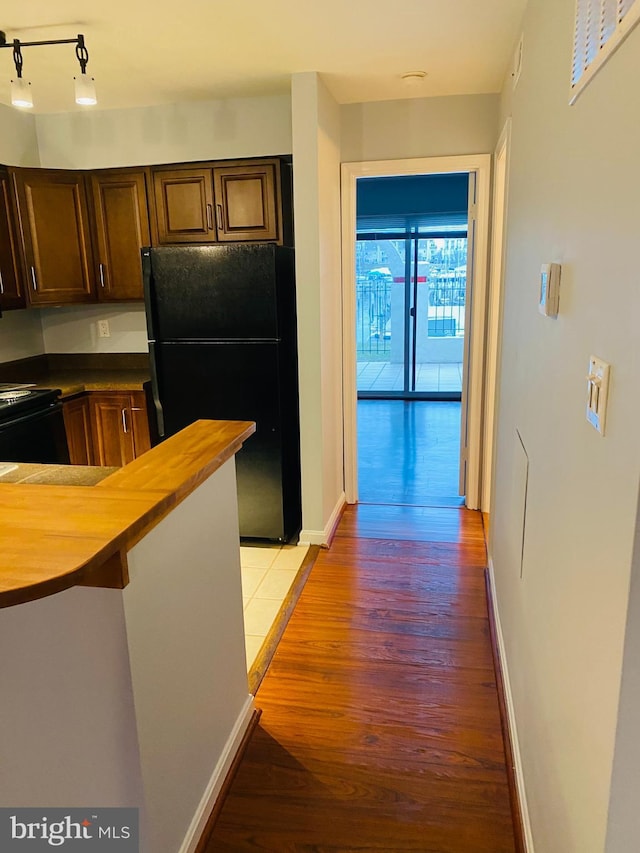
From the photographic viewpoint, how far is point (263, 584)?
300 centimetres

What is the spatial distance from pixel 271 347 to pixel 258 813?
6.86 feet

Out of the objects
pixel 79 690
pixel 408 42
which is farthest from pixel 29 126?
pixel 79 690

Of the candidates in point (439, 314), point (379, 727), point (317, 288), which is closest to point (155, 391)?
point (317, 288)

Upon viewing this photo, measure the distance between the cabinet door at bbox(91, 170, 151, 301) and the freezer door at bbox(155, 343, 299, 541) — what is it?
69 cm

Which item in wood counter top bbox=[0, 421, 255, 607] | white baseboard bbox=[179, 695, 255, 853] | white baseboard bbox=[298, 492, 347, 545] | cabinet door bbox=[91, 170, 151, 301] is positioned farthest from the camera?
cabinet door bbox=[91, 170, 151, 301]

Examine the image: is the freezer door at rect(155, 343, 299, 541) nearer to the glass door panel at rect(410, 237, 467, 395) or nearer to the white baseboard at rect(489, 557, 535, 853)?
the white baseboard at rect(489, 557, 535, 853)

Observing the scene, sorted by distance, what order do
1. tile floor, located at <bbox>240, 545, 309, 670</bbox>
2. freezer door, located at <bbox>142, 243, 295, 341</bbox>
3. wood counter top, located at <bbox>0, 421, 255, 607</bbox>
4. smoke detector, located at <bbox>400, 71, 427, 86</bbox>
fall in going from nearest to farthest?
1. wood counter top, located at <bbox>0, 421, 255, 607</bbox>
2. tile floor, located at <bbox>240, 545, 309, 670</bbox>
3. smoke detector, located at <bbox>400, 71, 427, 86</bbox>
4. freezer door, located at <bbox>142, 243, 295, 341</bbox>

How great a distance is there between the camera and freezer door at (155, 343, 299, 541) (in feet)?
10.4

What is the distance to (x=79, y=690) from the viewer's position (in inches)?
47.8

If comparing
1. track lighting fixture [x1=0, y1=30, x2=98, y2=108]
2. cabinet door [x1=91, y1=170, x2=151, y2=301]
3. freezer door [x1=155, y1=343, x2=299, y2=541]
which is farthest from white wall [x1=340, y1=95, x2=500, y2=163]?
track lighting fixture [x1=0, y1=30, x2=98, y2=108]

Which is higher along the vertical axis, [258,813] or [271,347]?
[271,347]

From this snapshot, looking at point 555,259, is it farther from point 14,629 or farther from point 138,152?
point 138,152

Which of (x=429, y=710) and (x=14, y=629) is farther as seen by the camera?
(x=429, y=710)

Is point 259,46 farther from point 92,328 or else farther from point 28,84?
point 92,328
